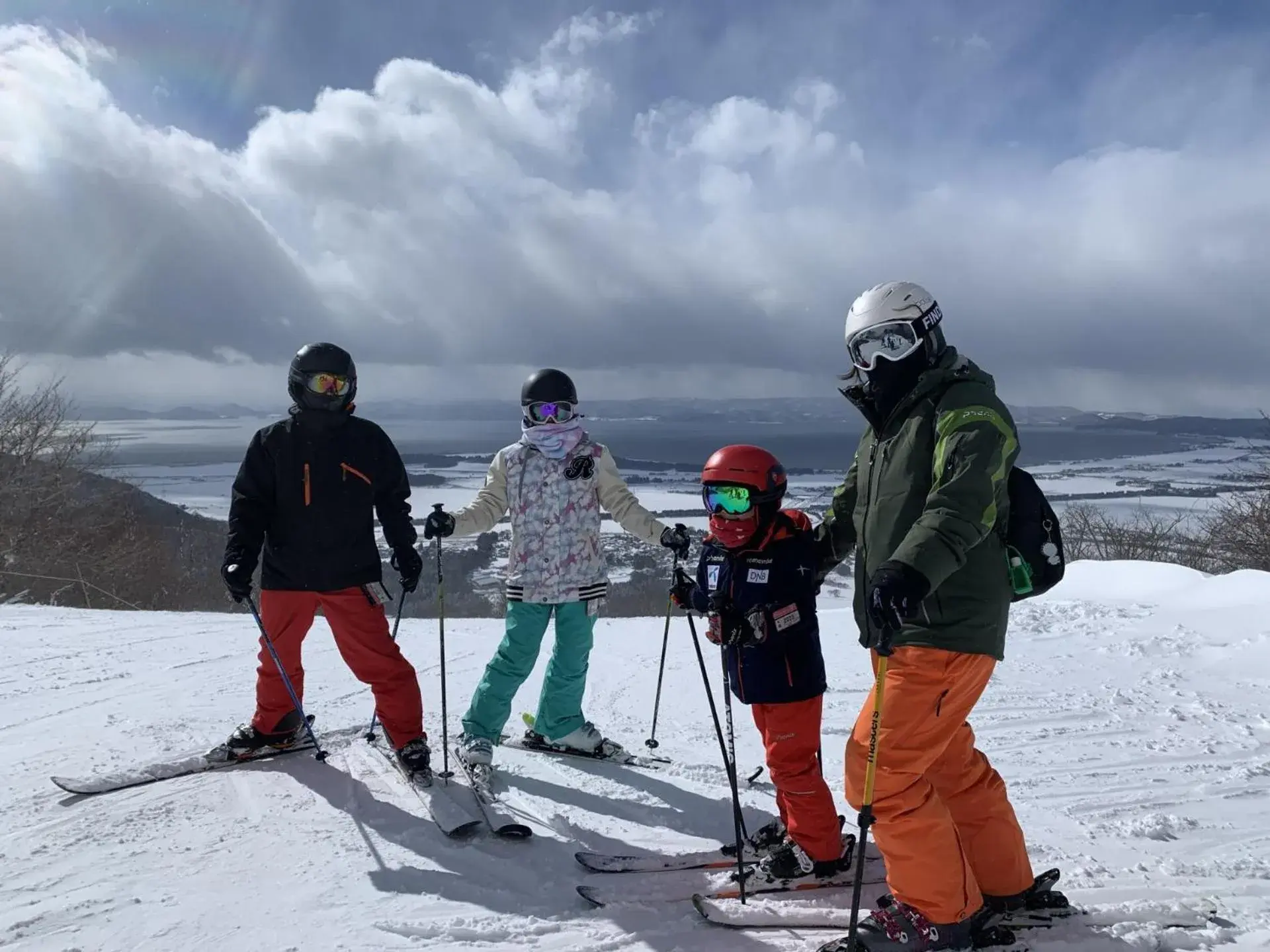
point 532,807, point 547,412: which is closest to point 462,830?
point 532,807

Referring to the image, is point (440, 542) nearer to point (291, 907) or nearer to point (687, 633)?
point (291, 907)

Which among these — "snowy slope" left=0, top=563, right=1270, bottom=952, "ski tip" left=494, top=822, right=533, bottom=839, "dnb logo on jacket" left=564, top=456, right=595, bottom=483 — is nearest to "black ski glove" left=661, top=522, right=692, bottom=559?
"dnb logo on jacket" left=564, top=456, right=595, bottom=483

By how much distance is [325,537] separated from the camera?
13.0 feet

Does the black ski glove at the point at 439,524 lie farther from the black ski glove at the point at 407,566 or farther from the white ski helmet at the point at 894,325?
the white ski helmet at the point at 894,325

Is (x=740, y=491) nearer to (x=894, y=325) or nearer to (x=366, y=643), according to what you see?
(x=894, y=325)

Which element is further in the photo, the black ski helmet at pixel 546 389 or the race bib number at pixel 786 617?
the black ski helmet at pixel 546 389

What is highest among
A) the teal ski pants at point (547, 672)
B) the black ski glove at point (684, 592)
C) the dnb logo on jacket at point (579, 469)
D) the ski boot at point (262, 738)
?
the dnb logo on jacket at point (579, 469)

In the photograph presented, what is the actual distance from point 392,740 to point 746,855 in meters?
1.83

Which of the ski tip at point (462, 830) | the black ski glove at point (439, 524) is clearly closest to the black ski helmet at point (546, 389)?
the black ski glove at point (439, 524)

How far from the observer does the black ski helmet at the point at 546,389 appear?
425 cm

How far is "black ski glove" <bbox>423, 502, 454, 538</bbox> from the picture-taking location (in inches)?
161

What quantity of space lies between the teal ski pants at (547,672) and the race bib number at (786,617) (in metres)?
1.46

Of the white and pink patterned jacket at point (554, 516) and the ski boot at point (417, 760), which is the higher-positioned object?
the white and pink patterned jacket at point (554, 516)

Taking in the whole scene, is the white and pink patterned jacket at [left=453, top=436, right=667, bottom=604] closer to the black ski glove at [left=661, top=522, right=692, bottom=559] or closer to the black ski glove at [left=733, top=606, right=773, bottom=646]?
the black ski glove at [left=661, top=522, right=692, bottom=559]
